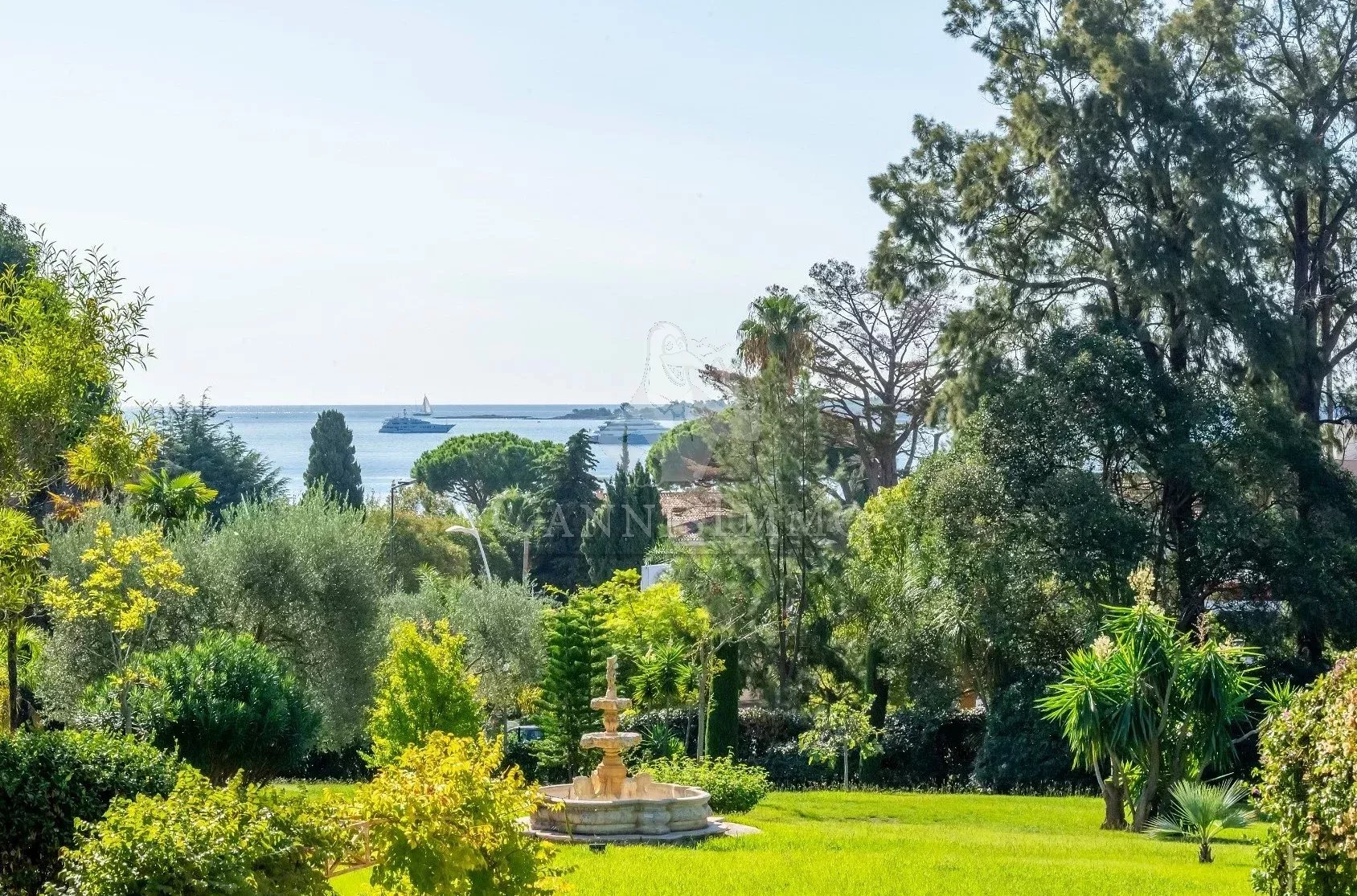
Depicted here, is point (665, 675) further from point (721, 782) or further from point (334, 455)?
point (334, 455)

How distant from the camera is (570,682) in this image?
2806cm

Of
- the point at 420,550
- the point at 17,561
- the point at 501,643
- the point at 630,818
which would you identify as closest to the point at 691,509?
Answer: the point at 420,550

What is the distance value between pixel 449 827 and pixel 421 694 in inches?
560

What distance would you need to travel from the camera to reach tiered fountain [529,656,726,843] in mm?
15484

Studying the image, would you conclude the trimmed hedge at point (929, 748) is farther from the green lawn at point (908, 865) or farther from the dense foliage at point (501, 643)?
the green lawn at point (908, 865)

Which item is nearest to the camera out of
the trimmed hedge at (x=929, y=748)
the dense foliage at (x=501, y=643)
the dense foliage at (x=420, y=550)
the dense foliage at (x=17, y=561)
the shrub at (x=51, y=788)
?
the shrub at (x=51, y=788)

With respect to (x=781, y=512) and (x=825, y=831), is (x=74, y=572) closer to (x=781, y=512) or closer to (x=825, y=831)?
(x=825, y=831)

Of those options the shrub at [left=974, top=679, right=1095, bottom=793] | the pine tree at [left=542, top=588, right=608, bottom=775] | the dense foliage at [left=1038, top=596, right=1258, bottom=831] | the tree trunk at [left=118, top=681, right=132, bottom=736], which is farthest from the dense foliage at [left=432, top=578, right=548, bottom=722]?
the dense foliage at [left=1038, top=596, right=1258, bottom=831]

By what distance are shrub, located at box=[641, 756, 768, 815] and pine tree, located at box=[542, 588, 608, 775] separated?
22.0ft

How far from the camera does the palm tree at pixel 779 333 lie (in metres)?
37.0

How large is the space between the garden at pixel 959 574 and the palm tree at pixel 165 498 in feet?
0.26

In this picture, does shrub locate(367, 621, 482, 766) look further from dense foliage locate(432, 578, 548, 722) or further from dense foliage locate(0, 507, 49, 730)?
dense foliage locate(432, 578, 548, 722)

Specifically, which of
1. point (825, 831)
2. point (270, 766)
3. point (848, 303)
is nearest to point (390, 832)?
point (825, 831)

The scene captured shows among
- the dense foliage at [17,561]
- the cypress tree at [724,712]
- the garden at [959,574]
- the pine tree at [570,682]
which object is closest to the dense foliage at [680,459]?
the garden at [959,574]
